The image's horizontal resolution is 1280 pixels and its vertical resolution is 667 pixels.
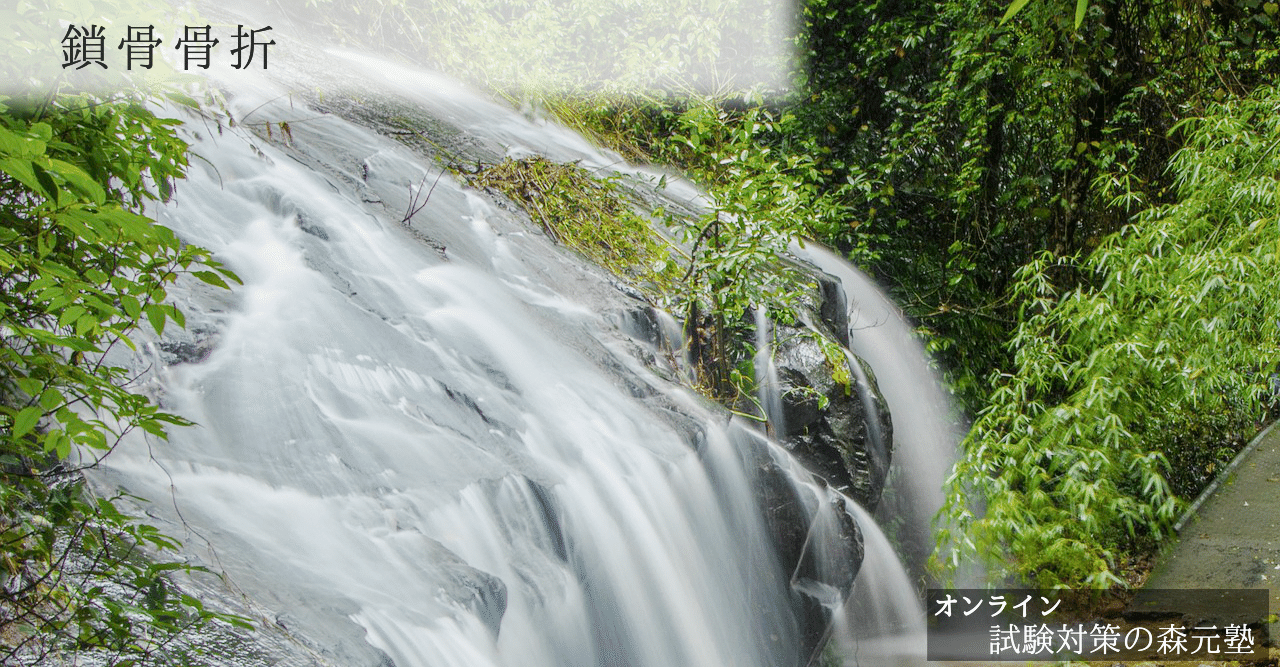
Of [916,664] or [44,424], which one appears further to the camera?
[916,664]

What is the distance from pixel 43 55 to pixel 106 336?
2.82ft

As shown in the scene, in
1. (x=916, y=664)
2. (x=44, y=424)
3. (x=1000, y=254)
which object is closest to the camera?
(x=44, y=424)

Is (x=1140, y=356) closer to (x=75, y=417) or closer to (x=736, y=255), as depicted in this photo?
(x=736, y=255)

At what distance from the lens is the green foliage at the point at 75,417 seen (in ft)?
5.23

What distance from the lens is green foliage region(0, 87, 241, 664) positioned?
62.7 inches

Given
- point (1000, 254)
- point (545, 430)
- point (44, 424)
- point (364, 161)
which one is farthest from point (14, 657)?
point (1000, 254)

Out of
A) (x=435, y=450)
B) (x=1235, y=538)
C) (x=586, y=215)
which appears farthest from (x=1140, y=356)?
(x=435, y=450)

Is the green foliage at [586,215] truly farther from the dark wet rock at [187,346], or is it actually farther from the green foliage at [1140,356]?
the dark wet rock at [187,346]

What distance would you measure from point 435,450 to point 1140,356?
123 inches

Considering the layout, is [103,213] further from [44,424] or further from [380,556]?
[380,556]

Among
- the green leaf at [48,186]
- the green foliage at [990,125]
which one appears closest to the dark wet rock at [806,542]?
the green foliage at [990,125]

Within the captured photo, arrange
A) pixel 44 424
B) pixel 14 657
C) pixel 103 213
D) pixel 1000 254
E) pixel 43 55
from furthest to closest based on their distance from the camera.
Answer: pixel 1000 254
pixel 44 424
pixel 43 55
pixel 14 657
pixel 103 213

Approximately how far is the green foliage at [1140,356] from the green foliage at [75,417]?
12.0 feet

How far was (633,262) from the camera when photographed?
4.63 metres
